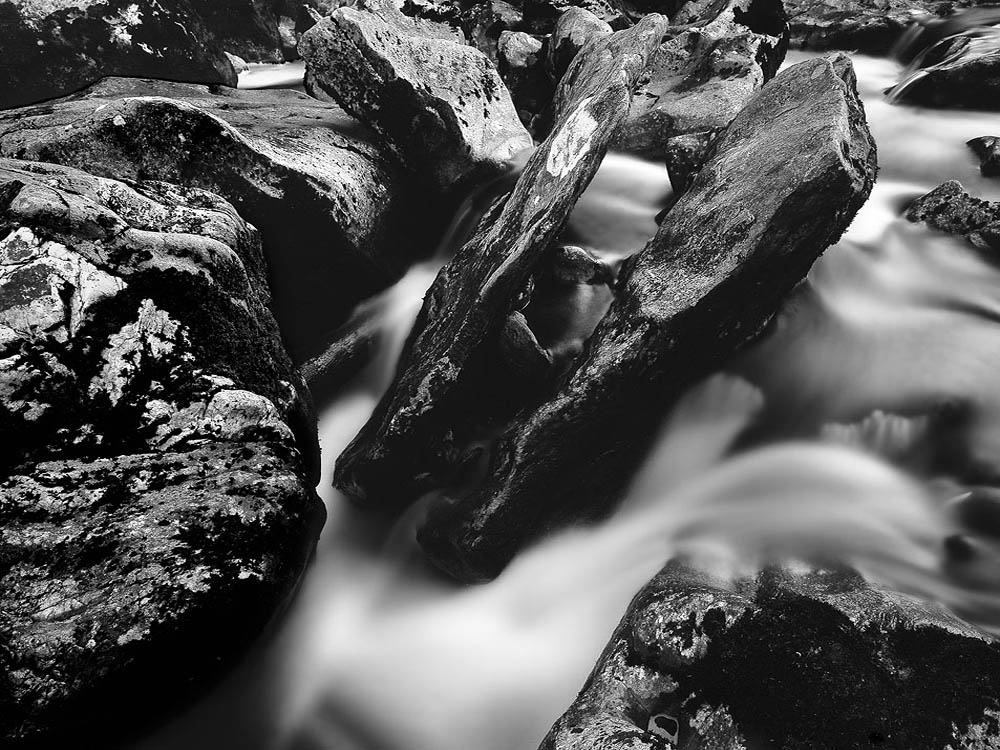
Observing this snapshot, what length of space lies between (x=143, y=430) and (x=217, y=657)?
139 cm

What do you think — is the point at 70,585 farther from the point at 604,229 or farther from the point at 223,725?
the point at 604,229

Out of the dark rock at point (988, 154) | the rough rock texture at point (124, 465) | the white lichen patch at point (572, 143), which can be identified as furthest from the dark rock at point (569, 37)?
the rough rock texture at point (124, 465)

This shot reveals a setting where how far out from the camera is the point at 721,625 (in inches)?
136

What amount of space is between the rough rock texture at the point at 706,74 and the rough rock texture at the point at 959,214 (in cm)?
230

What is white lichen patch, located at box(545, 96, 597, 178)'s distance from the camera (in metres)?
5.09

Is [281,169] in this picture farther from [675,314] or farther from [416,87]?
[675,314]

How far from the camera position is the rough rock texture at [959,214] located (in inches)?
230

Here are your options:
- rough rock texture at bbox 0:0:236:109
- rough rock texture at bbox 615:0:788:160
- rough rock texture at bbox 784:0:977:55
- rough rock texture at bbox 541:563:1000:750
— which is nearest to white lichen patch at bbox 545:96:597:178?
rough rock texture at bbox 615:0:788:160

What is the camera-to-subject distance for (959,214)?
609 centimetres

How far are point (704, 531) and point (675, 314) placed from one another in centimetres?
167

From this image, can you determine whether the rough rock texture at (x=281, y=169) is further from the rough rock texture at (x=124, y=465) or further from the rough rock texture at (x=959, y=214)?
the rough rock texture at (x=959, y=214)

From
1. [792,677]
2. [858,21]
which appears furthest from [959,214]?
[858,21]

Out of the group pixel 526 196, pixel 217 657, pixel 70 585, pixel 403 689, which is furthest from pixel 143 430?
pixel 526 196

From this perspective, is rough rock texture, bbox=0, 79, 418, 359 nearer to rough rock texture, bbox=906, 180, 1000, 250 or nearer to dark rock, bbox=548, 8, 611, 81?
dark rock, bbox=548, 8, 611, 81
